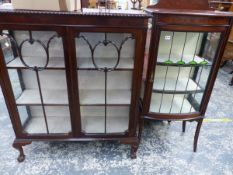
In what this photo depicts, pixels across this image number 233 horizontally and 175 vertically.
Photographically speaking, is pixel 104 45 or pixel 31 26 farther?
pixel 104 45

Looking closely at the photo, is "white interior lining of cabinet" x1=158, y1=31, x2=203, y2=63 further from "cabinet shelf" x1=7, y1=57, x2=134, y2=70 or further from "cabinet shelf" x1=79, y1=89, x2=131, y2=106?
"cabinet shelf" x1=79, y1=89, x2=131, y2=106

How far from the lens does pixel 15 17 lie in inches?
43.6

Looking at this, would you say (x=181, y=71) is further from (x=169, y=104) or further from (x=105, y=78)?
(x=105, y=78)

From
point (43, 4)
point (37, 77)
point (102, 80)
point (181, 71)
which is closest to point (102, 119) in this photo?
point (102, 80)

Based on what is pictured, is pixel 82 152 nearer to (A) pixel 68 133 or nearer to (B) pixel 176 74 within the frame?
(A) pixel 68 133

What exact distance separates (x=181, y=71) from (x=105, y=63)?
688 mm

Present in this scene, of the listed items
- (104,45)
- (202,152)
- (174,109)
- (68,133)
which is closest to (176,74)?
(174,109)

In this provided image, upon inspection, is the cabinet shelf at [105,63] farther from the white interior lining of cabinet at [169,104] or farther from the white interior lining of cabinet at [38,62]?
the white interior lining of cabinet at [169,104]

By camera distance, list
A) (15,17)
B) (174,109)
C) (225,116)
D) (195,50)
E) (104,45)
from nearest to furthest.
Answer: (15,17) < (104,45) < (195,50) < (174,109) < (225,116)

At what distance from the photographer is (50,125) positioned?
164 centimetres

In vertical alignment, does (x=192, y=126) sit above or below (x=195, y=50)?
below

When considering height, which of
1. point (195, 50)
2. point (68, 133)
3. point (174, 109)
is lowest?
point (68, 133)

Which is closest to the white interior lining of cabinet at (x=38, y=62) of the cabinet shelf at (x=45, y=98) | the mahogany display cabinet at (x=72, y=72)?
the mahogany display cabinet at (x=72, y=72)

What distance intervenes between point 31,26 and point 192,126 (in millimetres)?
1902
